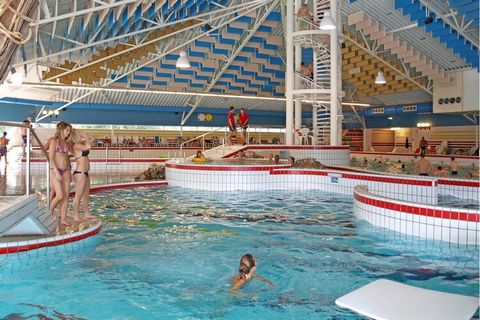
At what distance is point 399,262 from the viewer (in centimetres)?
507

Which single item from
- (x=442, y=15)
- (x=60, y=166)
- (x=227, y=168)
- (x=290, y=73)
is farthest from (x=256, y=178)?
(x=442, y=15)

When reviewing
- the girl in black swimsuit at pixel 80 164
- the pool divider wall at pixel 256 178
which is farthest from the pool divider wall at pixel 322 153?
the girl in black swimsuit at pixel 80 164

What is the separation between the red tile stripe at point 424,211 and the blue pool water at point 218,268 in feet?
1.19

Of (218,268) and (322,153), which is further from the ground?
(322,153)

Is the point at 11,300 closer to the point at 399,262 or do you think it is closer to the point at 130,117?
the point at 399,262

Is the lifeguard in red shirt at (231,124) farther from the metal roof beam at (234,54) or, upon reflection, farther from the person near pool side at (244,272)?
the person near pool side at (244,272)

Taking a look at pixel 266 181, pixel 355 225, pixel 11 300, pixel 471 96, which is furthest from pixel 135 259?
pixel 471 96

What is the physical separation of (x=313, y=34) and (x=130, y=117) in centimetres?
1320

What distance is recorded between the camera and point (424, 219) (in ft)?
20.1

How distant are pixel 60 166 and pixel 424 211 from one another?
477cm

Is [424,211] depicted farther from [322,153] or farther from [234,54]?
[234,54]

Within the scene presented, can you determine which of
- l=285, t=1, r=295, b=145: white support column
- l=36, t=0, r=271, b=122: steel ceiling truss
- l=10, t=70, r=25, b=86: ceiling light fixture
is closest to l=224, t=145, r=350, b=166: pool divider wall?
l=285, t=1, r=295, b=145: white support column

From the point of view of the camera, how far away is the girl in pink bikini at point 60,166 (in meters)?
5.58

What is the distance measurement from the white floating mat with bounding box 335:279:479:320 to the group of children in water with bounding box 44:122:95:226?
4.16 m
